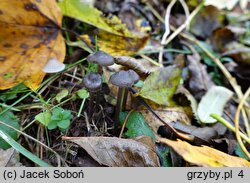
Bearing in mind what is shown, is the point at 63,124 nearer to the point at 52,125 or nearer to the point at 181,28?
the point at 52,125

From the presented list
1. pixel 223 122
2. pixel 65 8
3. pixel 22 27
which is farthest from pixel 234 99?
pixel 22 27

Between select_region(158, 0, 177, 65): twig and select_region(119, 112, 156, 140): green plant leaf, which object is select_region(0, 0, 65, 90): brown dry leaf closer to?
select_region(119, 112, 156, 140): green plant leaf

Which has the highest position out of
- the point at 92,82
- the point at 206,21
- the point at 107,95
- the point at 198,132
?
the point at 206,21

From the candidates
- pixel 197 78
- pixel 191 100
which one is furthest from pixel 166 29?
pixel 191 100

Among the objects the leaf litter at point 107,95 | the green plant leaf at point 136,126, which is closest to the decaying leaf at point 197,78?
the leaf litter at point 107,95

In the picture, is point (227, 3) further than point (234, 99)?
Yes

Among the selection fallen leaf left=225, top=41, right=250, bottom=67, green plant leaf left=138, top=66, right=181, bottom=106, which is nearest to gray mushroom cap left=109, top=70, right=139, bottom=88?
green plant leaf left=138, top=66, right=181, bottom=106
